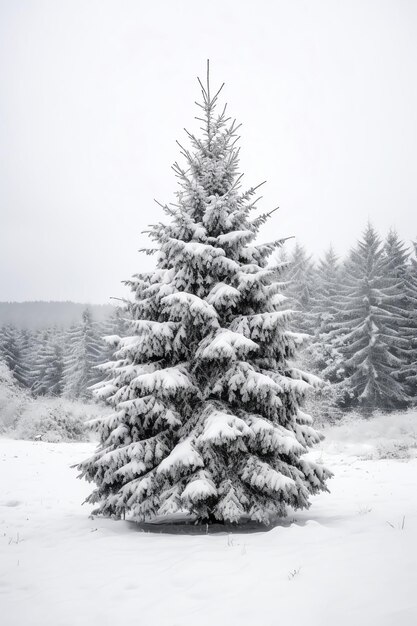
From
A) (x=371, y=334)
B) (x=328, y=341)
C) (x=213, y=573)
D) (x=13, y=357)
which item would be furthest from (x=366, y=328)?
(x=13, y=357)

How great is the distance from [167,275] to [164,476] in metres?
3.66

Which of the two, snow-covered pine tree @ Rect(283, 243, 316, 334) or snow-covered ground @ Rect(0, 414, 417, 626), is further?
snow-covered pine tree @ Rect(283, 243, 316, 334)

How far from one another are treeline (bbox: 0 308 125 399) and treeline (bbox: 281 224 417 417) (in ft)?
79.3

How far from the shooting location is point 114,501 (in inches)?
272

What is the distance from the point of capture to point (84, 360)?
52.8 metres

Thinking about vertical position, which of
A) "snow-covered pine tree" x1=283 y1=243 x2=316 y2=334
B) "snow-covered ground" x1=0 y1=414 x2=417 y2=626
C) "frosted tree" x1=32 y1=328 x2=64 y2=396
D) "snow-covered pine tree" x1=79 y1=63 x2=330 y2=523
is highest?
"snow-covered pine tree" x1=283 y1=243 x2=316 y2=334

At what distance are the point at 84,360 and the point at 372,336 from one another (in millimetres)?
36616

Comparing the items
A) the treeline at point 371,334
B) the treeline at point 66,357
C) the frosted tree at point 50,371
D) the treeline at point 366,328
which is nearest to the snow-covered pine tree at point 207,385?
the treeline at point 366,328

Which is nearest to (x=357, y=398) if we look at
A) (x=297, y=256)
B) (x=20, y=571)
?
(x=297, y=256)

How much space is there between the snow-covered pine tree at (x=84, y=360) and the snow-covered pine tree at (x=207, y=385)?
44.8 m

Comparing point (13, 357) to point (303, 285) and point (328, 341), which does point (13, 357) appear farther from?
point (328, 341)

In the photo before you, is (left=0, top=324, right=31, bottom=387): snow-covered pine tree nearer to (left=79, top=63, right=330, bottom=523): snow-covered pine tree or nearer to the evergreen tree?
the evergreen tree

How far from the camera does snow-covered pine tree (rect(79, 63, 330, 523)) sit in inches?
259

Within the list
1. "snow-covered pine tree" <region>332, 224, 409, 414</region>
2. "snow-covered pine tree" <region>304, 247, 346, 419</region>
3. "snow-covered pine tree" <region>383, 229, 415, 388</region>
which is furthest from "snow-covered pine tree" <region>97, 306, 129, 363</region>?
"snow-covered pine tree" <region>383, 229, 415, 388</region>
